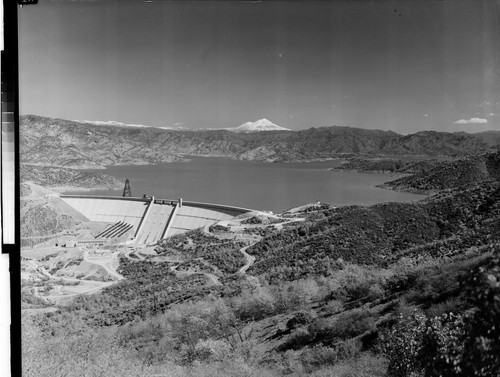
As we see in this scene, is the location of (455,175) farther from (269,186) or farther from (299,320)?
(269,186)

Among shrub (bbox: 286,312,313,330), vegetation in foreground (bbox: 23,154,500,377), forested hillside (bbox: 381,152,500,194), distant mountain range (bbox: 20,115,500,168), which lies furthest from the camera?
distant mountain range (bbox: 20,115,500,168)

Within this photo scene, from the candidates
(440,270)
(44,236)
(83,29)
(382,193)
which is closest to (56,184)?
(44,236)

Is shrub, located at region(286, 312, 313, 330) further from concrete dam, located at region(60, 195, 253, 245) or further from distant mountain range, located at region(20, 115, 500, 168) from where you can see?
concrete dam, located at region(60, 195, 253, 245)

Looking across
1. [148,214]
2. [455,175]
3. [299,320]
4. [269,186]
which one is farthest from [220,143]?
[299,320]

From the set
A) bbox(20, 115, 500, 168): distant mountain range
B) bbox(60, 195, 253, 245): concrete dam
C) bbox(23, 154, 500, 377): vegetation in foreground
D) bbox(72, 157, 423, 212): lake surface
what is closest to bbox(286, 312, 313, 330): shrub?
bbox(23, 154, 500, 377): vegetation in foreground

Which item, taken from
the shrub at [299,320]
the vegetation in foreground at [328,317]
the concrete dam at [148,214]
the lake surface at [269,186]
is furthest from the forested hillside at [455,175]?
the shrub at [299,320]

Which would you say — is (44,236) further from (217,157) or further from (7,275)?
(7,275)

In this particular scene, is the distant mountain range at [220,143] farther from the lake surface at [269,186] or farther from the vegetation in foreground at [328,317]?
the vegetation in foreground at [328,317]
